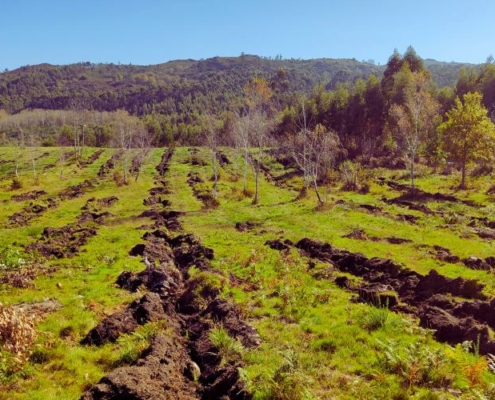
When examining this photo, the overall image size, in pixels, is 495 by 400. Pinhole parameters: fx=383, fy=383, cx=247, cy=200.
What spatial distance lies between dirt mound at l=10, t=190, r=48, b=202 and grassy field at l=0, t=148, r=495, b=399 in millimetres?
4794

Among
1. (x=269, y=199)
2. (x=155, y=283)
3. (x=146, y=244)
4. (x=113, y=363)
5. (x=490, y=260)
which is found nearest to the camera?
(x=113, y=363)

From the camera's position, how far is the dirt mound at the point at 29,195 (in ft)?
164

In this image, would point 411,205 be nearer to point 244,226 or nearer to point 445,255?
point 445,255

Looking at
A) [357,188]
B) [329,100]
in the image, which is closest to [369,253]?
[357,188]

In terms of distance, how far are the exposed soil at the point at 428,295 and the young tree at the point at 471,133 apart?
28.1 meters

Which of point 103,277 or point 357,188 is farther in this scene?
point 357,188

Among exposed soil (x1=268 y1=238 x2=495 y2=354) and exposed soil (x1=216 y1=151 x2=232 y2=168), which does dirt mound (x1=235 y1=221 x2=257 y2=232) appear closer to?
exposed soil (x1=268 y1=238 x2=495 y2=354)

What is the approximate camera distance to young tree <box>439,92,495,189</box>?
146ft

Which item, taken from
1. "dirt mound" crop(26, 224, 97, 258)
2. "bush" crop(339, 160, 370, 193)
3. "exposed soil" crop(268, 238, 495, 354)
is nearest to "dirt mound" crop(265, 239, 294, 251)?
"exposed soil" crop(268, 238, 495, 354)

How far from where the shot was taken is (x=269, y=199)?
152ft

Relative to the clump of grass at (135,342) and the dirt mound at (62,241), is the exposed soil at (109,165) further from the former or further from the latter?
the clump of grass at (135,342)

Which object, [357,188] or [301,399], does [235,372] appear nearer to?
[301,399]

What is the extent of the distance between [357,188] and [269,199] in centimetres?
1196

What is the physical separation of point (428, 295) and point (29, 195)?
171ft
